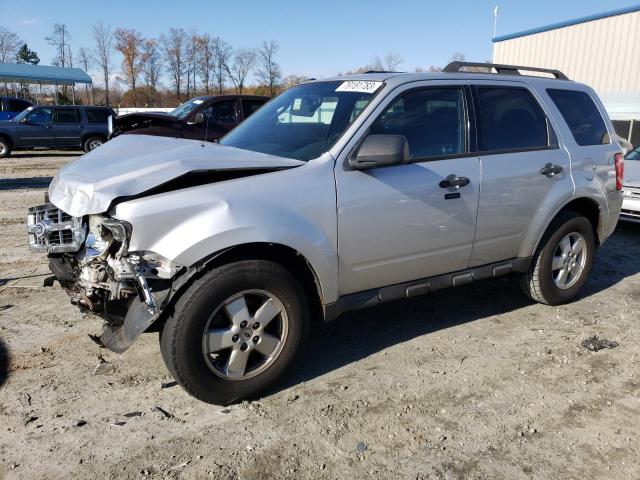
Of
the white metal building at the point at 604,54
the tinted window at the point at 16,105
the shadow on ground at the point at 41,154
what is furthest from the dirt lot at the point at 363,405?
the tinted window at the point at 16,105

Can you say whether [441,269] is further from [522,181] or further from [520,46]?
[520,46]

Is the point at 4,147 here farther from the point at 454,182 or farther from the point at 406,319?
the point at 454,182

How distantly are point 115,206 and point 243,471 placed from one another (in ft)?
4.99

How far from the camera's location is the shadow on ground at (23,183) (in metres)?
11.3

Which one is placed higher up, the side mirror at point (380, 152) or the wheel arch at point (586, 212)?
the side mirror at point (380, 152)

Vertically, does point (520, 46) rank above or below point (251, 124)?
above

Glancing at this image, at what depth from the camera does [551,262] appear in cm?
473

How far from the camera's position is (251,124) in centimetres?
435

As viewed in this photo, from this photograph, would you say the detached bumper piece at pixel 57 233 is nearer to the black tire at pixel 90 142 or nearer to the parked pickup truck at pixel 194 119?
the parked pickup truck at pixel 194 119

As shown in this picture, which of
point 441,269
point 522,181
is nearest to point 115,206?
Result: point 441,269

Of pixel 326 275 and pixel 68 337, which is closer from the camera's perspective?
pixel 326 275

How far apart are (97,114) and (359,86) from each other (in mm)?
17304

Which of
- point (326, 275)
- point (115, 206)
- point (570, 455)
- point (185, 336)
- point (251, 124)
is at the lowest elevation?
point (570, 455)

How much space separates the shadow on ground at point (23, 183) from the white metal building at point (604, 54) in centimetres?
1686
